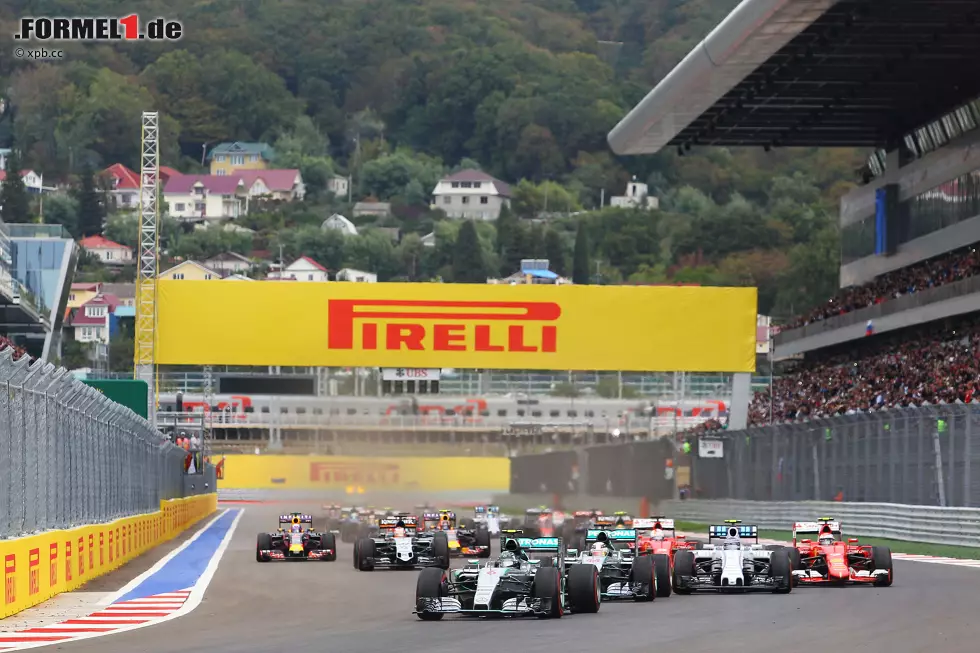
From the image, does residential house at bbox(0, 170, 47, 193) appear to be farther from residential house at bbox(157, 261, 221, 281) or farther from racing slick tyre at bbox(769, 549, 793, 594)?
racing slick tyre at bbox(769, 549, 793, 594)

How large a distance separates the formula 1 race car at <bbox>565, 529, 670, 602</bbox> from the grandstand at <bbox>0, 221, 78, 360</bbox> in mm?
47792

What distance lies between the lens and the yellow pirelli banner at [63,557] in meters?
17.4

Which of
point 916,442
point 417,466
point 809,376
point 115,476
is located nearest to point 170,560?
point 115,476

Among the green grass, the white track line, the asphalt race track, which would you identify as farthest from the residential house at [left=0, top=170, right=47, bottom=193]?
the asphalt race track

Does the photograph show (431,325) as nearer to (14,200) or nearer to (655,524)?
(655,524)

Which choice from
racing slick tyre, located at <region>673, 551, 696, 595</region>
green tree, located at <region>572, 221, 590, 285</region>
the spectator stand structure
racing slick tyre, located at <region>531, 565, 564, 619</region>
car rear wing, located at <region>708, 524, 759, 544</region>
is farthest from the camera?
green tree, located at <region>572, 221, 590, 285</region>

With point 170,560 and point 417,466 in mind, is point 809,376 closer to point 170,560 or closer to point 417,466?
point 417,466

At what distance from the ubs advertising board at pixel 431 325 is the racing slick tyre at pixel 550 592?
2976 cm

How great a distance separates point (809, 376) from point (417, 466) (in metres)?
12.9

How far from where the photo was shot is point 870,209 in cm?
6119

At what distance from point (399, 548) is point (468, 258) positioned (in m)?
155

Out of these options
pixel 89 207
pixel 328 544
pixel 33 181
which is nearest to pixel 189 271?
pixel 89 207

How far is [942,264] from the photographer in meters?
51.8

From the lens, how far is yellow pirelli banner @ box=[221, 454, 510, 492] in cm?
5431
